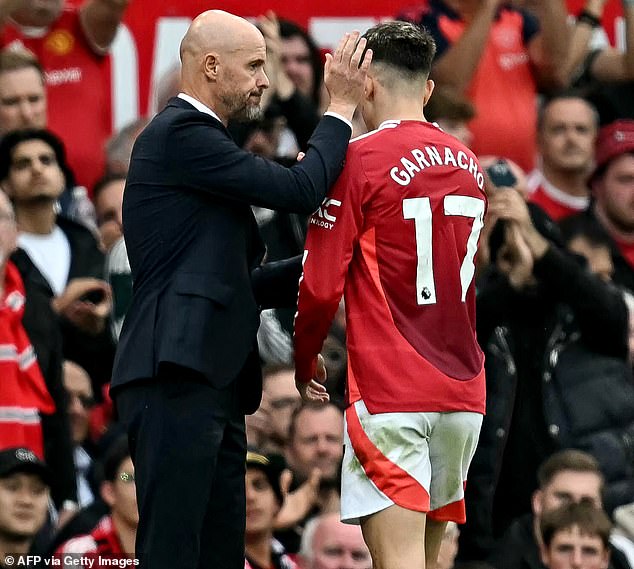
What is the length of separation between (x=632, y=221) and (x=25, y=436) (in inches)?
148

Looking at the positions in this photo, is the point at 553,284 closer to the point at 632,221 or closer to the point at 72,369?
the point at 632,221

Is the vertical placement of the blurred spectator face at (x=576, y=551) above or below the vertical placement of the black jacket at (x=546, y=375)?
below

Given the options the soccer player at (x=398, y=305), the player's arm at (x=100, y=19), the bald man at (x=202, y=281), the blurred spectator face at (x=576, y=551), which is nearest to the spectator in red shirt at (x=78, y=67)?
the player's arm at (x=100, y=19)

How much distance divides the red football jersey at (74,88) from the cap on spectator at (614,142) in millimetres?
2669

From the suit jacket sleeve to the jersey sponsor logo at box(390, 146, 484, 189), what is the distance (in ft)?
0.69

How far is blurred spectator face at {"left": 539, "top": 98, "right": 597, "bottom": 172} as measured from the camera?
33.5ft

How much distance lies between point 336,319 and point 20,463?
2.04 meters

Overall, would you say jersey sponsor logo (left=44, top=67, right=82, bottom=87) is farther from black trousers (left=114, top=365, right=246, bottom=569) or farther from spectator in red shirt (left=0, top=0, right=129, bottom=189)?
black trousers (left=114, top=365, right=246, bottom=569)

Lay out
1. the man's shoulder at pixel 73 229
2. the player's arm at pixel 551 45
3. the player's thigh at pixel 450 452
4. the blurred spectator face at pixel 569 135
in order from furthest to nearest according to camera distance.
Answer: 1. the player's arm at pixel 551 45
2. the blurred spectator face at pixel 569 135
3. the man's shoulder at pixel 73 229
4. the player's thigh at pixel 450 452

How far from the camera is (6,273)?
8.05 meters

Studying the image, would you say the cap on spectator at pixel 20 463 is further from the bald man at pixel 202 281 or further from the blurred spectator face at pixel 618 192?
the blurred spectator face at pixel 618 192

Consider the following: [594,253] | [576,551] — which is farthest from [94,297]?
[594,253]

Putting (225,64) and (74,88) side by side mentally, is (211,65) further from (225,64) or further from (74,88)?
(74,88)

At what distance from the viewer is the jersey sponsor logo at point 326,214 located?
19.0ft
